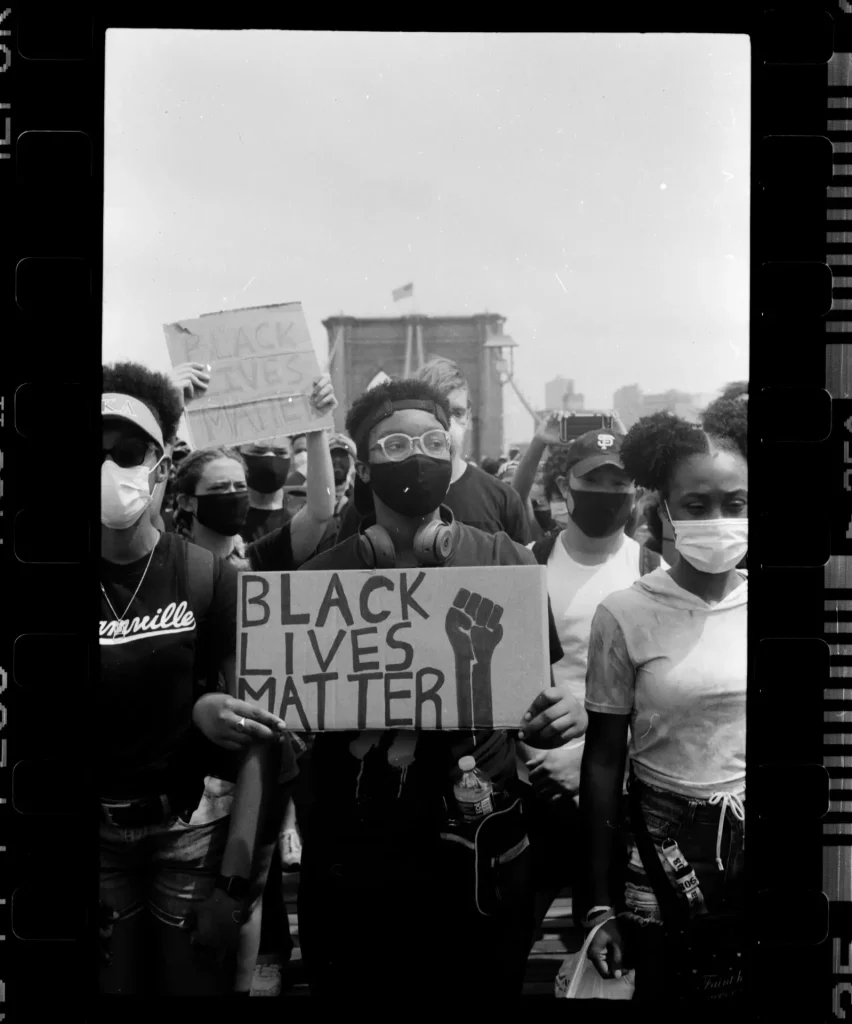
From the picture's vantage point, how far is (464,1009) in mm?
3100

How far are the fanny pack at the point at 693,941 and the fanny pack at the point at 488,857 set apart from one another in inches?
14.5

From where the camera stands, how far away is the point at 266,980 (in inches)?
123

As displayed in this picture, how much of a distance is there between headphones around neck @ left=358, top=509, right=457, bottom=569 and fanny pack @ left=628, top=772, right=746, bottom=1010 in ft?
2.94

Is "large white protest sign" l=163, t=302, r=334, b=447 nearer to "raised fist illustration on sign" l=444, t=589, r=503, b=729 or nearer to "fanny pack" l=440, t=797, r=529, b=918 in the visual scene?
"raised fist illustration on sign" l=444, t=589, r=503, b=729

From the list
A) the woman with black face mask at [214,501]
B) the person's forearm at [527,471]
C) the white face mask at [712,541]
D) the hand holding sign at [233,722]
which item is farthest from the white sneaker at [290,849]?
the white face mask at [712,541]

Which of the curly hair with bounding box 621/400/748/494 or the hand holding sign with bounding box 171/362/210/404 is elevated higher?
the hand holding sign with bounding box 171/362/210/404

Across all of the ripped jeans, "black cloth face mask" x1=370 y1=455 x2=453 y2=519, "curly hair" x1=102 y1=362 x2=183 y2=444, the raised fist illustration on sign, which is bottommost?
the ripped jeans

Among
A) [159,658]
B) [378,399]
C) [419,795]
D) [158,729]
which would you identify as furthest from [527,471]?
[158,729]

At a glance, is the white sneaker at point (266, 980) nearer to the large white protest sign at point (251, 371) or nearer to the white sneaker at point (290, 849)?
the white sneaker at point (290, 849)

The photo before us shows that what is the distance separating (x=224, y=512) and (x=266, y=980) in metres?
1.42

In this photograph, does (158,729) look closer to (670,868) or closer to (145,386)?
(145,386)

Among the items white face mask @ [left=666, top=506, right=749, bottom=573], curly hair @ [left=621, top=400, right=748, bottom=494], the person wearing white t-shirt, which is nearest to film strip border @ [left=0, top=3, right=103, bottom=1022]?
the person wearing white t-shirt

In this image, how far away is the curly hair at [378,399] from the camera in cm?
301

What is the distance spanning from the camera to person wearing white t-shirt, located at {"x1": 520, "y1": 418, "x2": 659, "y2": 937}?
3.08 meters
